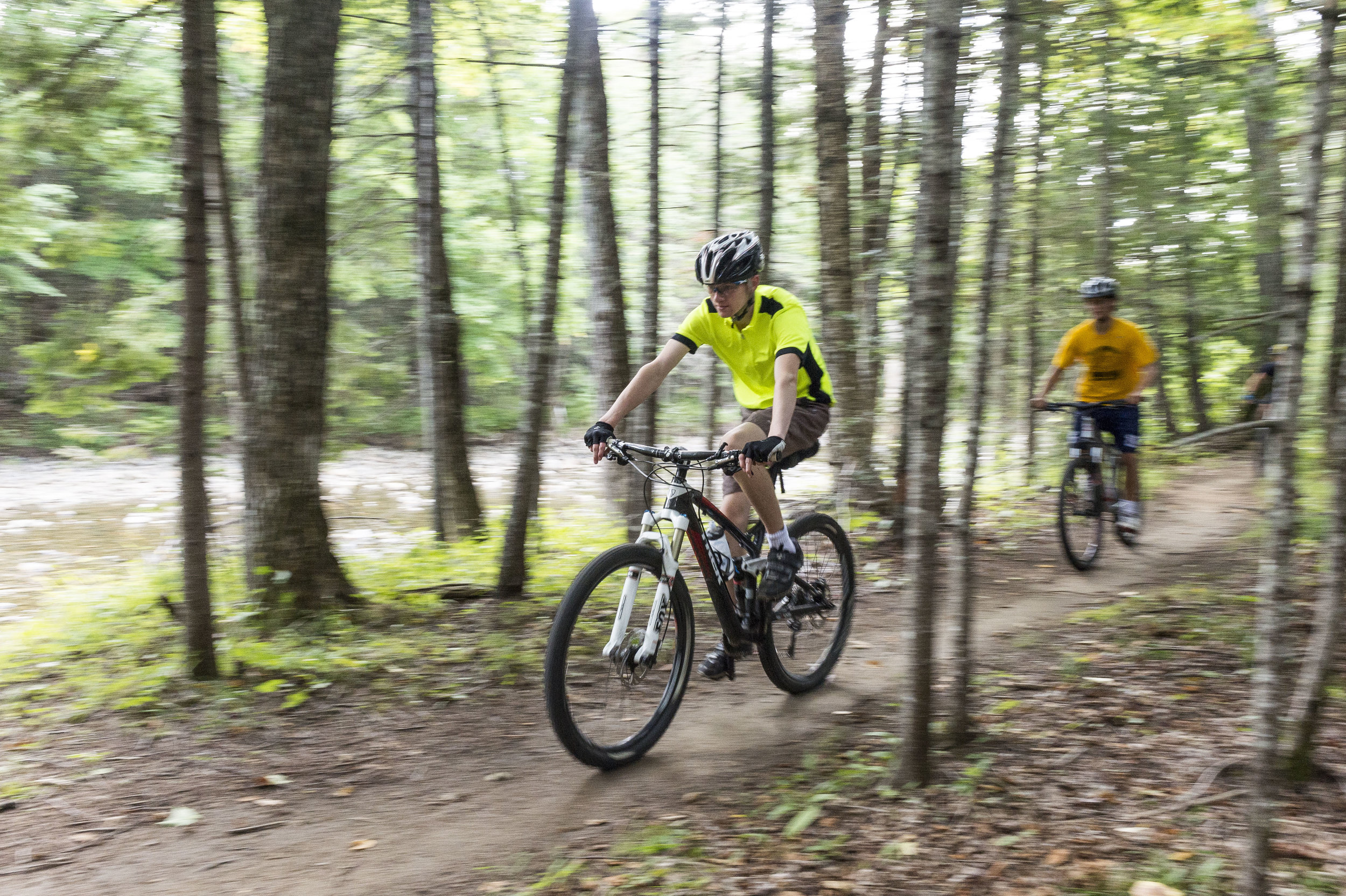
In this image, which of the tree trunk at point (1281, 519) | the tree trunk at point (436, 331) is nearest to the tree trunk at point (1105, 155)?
the tree trunk at point (1281, 519)

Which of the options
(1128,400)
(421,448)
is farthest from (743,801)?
(421,448)

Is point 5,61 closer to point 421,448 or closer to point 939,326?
point 939,326

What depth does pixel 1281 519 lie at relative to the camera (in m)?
2.93

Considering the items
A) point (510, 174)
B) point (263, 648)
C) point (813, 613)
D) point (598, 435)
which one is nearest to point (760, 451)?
point (598, 435)

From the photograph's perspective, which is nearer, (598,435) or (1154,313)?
(598,435)

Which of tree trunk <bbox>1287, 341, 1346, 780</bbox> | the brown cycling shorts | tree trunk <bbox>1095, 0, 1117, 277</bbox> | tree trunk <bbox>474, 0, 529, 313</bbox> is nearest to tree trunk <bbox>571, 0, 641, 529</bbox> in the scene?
tree trunk <bbox>474, 0, 529, 313</bbox>

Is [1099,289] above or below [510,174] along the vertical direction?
below

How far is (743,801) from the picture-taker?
3912 mm

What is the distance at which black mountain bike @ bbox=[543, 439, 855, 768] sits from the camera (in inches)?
155

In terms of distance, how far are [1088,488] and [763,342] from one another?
4.65 metres

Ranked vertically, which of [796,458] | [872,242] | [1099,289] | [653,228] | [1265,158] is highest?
[1265,158]

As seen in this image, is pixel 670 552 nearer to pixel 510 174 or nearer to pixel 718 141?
pixel 718 141

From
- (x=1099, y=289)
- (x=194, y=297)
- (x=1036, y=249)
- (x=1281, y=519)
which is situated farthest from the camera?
(x=1036, y=249)

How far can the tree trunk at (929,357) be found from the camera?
142 inches
